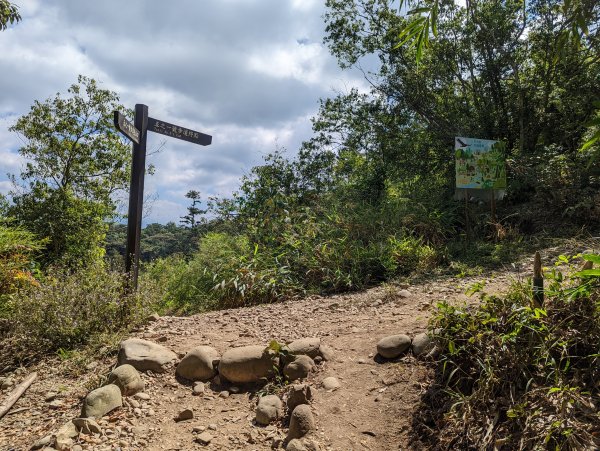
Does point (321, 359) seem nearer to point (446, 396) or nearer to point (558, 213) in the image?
point (446, 396)

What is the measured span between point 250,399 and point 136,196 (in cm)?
271

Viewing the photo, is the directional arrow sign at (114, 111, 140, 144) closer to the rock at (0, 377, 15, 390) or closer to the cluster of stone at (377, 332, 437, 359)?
the rock at (0, 377, 15, 390)

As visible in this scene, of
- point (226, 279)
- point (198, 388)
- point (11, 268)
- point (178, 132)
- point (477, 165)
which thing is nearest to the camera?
point (198, 388)

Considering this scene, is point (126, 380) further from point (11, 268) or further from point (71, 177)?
point (71, 177)

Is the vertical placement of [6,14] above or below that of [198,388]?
above

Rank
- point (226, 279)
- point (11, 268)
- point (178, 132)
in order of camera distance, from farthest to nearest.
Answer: point (226, 279) < point (178, 132) < point (11, 268)

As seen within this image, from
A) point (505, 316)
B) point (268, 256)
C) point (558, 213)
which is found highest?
point (558, 213)

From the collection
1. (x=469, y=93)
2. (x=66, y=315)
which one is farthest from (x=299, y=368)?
(x=469, y=93)

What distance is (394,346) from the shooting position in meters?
2.87

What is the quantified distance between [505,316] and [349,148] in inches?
305

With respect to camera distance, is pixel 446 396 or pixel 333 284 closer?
pixel 446 396

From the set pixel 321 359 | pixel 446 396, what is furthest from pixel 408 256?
pixel 446 396

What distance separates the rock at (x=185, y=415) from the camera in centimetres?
273

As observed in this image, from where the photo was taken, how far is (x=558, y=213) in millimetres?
6414
